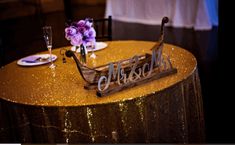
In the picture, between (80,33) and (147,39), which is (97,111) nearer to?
(80,33)

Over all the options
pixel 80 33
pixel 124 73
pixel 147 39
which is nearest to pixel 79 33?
pixel 80 33

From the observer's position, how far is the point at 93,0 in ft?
31.9

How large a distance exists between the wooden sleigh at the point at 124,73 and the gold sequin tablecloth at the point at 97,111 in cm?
3

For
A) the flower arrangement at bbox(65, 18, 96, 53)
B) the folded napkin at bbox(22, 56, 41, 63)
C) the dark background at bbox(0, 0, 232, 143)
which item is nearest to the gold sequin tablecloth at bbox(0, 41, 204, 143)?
the flower arrangement at bbox(65, 18, 96, 53)

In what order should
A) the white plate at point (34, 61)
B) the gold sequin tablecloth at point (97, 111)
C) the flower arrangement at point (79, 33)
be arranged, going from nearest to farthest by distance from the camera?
the gold sequin tablecloth at point (97, 111) < the flower arrangement at point (79, 33) < the white plate at point (34, 61)

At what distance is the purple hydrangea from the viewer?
72.9 inches

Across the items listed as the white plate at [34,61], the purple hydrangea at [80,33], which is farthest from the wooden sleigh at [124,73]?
the white plate at [34,61]

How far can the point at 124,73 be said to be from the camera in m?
1.81

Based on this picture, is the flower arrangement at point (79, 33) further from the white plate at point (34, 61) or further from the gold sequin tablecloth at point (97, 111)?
the white plate at point (34, 61)

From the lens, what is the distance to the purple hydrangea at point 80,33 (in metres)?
1.85

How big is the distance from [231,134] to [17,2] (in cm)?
765

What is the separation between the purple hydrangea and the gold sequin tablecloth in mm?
203

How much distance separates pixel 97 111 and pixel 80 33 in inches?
18.3

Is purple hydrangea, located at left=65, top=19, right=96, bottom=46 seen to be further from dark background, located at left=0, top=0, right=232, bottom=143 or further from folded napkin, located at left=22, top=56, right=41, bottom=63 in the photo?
dark background, located at left=0, top=0, right=232, bottom=143
